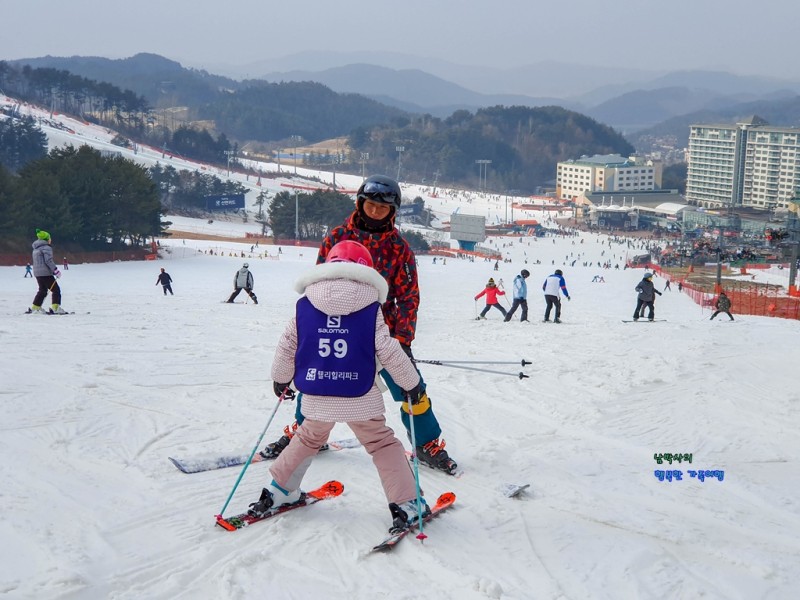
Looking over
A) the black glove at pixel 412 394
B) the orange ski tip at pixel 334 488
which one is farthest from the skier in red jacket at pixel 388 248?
the orange ski tip at pixel 334 488

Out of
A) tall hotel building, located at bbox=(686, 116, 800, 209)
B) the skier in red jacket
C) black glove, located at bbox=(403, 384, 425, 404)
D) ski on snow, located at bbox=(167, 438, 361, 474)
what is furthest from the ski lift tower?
tall hotel building, located at bbox=(686, 116, 800, 209)

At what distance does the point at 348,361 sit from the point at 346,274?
1.38 ft

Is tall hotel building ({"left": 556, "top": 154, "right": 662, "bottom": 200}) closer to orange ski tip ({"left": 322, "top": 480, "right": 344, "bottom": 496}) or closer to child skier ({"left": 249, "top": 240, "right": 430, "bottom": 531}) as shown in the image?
orange ski tip ({"left": 322, "top": 480, "right": 344, "bottom": 496})

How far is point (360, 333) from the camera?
408 cm

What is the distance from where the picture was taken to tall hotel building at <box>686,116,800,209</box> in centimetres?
14738

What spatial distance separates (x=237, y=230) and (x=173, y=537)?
67.7 m

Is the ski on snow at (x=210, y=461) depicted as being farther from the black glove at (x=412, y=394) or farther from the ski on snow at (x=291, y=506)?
the black glove at (x=412, y=394)

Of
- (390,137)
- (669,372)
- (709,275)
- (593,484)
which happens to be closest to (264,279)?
(669,372)

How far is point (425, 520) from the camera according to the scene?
14.5 feet

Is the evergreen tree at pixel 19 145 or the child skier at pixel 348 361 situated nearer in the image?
the child skier at pixel 348 361

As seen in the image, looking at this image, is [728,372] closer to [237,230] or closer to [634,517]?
[634,517]

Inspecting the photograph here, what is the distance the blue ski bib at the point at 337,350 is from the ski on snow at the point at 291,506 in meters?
0.75

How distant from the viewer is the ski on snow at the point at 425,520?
4059 mm

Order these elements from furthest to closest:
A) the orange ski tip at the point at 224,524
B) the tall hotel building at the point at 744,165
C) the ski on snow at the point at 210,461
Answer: the tall hotel building at the point at 744,165 → the ski on snow at the point at 210,461 → the orange ski tip at the point at 224,524
